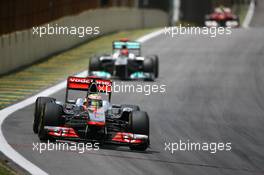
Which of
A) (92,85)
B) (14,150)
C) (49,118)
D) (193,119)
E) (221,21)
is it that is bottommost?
(221,21)

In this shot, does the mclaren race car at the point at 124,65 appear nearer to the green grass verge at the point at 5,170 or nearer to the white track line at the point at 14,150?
the white track line at the point at 14,150

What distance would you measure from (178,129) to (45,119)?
3.86 meters

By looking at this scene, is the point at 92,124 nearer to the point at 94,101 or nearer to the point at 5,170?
the point at 94,101

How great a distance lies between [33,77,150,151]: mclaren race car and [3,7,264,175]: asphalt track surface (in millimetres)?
276

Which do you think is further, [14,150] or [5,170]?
[14,150]

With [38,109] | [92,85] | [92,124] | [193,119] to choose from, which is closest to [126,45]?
[193,119]

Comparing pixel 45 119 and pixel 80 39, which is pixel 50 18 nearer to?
pixel 80 39

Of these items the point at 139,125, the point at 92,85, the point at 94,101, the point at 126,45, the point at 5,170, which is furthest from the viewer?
→ the point at 126,45

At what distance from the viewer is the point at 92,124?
A: 613 inches

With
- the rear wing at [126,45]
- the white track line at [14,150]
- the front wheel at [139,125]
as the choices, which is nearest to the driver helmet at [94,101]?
the front wheel at [139,125]

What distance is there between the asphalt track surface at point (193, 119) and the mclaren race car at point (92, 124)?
0.28 m

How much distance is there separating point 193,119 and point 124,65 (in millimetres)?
8010

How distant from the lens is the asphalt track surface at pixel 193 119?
13.9 meters

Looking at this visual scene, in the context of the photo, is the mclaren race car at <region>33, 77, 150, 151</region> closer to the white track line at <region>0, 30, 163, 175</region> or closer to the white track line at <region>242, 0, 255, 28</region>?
the white track line at <region>0, 30, 163, 175</region>
